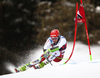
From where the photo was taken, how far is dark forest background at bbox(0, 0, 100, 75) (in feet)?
45.2

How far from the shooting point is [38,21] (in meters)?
15.9

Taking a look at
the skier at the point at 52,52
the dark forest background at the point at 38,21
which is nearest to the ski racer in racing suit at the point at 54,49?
the skier at the point at 52,52

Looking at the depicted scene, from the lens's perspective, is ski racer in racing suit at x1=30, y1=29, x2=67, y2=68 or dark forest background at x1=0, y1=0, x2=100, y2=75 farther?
dark forest background at x1=0, y1=0, x2=100, y2=75

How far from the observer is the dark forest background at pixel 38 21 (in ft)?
45.2

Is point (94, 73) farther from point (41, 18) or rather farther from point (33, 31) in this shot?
point (33, 31)

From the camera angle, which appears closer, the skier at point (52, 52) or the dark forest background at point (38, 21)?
the skier at point (52, 52)

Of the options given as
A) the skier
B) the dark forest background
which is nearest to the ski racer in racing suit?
the skier

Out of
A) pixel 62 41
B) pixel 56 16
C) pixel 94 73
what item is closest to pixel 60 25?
pixel 56 16

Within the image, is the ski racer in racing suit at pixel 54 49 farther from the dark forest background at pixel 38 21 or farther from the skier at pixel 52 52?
the dark forest background at pixel 38 21

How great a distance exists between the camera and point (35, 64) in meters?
5.79

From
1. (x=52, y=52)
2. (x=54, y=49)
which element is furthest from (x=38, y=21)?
(x=54, y=49)

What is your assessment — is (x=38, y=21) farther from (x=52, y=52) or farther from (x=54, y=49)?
(x=54, y=49)

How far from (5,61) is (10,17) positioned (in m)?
9.46

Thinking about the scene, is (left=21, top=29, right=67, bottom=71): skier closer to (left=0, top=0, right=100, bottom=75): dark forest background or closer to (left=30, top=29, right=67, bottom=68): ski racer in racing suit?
(left=30, top=29, right=67, bottom=68): ski racer in racing suit
